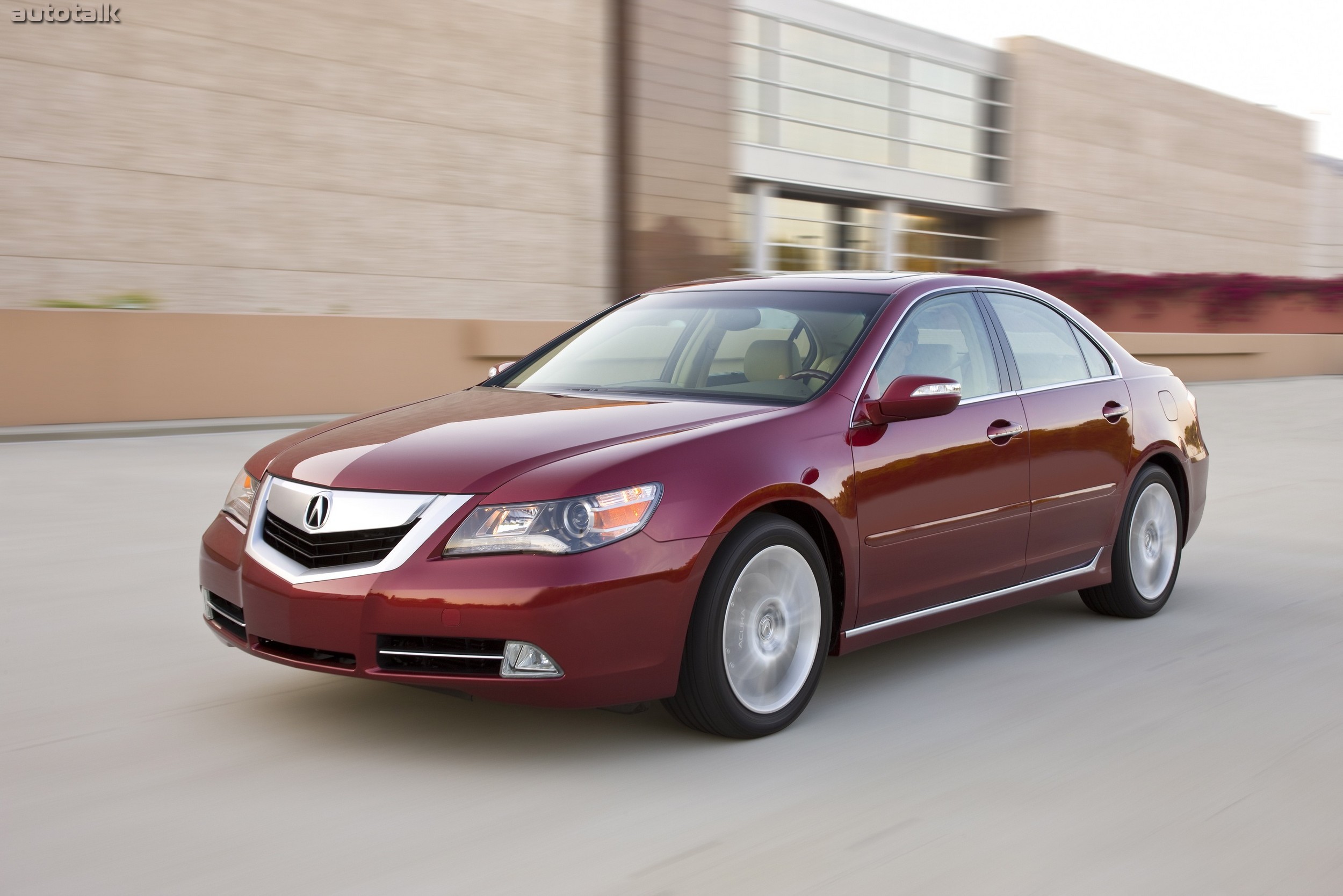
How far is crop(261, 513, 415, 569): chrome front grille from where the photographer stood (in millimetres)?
4094

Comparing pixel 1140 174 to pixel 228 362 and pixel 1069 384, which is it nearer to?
pixel 228 362

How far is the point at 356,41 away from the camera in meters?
20.2

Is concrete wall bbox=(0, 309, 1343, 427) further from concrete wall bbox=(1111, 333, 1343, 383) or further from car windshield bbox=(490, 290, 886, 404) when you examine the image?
concrete wall bbox=(1111, 333, 1343, 383)


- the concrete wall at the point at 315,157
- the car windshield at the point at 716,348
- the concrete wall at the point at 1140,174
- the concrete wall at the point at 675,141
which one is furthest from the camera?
the concrete wall at the point at 1140,174

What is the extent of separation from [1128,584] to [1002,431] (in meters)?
1.34

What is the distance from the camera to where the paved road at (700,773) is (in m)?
3.41

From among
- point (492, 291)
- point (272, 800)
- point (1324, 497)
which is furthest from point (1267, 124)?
point (272, 800)

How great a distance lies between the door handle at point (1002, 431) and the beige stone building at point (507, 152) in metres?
14.0

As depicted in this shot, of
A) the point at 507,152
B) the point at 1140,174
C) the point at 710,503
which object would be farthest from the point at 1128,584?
the point at 1140,174

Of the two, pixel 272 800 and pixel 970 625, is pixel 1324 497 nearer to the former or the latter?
pixel 970 625

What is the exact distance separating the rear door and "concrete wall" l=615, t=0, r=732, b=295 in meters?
18.5

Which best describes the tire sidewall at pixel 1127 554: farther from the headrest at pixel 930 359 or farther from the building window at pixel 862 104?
the building window at pixel 862 104

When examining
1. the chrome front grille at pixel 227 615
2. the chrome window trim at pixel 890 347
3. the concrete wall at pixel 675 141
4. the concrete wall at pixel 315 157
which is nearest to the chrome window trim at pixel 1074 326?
the chrome window trim at pixel 890 347

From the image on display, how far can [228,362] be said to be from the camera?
15.3 meters
